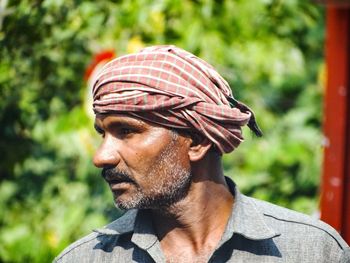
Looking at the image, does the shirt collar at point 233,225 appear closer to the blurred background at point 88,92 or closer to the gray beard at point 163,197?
the gray beard at point 163,197

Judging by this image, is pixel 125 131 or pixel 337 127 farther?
pixel 337 127

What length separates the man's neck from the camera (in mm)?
3508

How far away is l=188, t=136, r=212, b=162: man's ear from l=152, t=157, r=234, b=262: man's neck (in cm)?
7

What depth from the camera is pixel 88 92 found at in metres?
6.42

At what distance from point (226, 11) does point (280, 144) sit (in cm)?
230

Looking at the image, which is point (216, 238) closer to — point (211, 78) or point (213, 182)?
point (213, 182)

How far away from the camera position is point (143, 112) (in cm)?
342

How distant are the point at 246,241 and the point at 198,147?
0.35 m

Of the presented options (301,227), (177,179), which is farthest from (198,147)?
(301,227)

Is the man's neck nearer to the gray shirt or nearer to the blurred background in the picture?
the gray shirt

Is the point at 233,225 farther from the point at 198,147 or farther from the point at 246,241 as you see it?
the point at 198,147

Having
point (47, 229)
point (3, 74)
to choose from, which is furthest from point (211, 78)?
point (47, 229)

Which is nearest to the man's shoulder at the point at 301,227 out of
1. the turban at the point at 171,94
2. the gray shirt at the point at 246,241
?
the gray shirt at the point at 246,241

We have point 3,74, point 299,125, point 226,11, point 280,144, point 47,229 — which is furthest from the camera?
point 299,125
